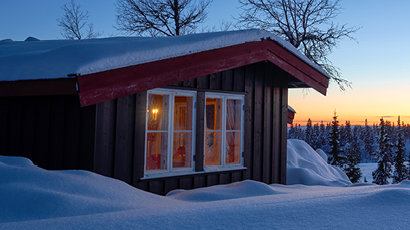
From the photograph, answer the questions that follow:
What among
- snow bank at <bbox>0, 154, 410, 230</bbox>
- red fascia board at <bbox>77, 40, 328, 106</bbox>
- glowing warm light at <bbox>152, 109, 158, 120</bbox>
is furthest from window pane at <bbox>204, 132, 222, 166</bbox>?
snow bank at <bbox>0, 154, 410, 230</bbox>

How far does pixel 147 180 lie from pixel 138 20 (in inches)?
706

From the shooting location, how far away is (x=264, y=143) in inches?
291

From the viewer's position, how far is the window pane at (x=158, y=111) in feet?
18.9

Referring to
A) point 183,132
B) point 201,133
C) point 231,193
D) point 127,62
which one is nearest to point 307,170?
point 201,133

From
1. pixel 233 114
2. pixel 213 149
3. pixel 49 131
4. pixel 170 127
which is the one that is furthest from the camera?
pixel 233 114

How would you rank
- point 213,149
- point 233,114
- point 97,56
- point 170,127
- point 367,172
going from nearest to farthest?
point 97,56 < point 170,127 < point 213,149 < point 233,114 < point 367,172

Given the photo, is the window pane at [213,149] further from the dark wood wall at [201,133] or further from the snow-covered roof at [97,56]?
the snow-covered roof at [97,56]

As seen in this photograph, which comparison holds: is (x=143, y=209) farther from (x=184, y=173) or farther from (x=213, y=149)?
(x=213, y=149)

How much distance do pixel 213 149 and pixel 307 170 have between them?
368 cm

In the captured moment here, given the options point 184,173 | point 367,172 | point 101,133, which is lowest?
point 367,172

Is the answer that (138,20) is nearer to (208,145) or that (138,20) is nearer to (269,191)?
(208,145)

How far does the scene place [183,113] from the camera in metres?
6.32

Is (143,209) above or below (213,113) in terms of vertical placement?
below

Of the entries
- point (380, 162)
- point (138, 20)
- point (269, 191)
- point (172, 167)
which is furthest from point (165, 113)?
point (380, 162)
